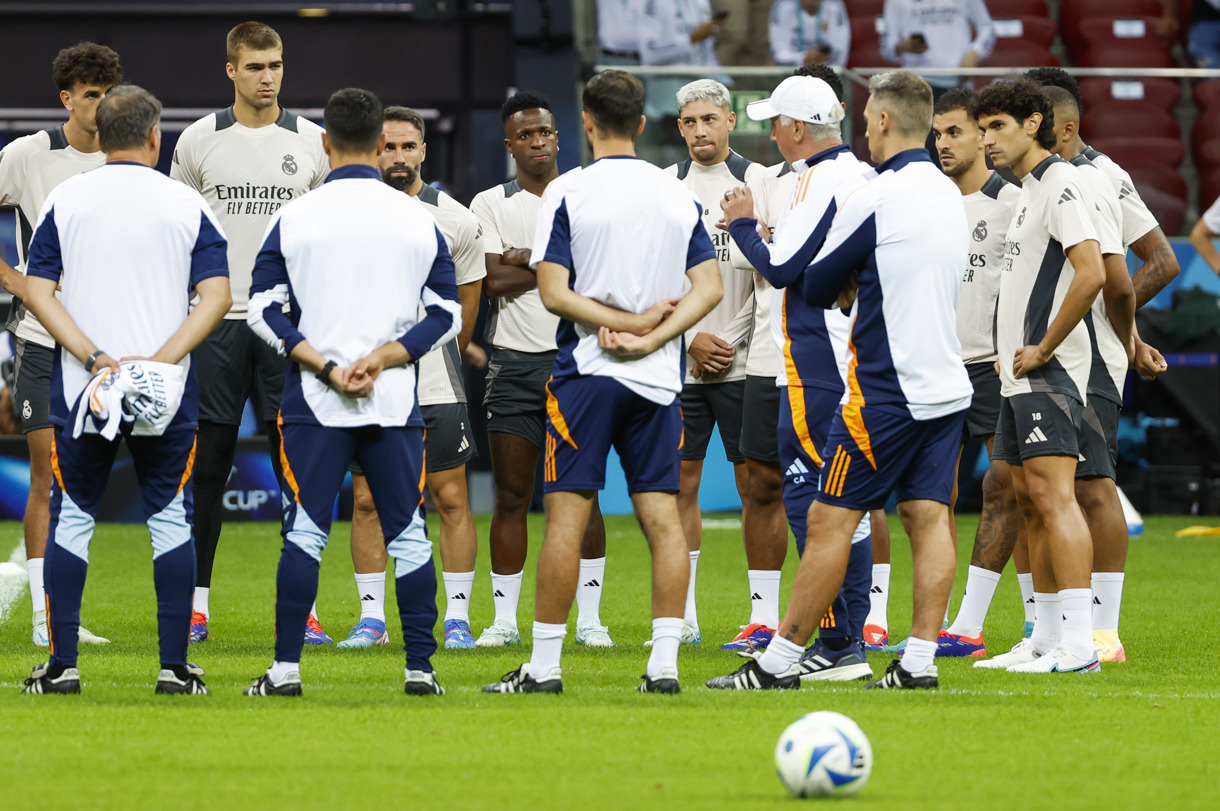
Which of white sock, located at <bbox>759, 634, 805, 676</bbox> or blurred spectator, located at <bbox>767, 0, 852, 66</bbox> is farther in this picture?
blurred spectator, located at <bbox>767, 0, 852, 66</bbox>

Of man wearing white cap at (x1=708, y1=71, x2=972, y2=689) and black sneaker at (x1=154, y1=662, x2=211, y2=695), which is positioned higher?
man wearing white cap at (x1=708, y1=71, x2=972, y2=689)

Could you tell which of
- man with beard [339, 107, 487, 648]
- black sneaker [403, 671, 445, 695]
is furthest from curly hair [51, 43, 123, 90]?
black sneaker [403, 671, 445, 695]

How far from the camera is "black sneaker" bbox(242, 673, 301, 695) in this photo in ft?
16.8

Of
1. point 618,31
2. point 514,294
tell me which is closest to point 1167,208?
point 618,31

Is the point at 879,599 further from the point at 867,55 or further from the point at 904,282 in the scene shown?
the point at 867,55

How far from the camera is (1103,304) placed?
6.39 metres

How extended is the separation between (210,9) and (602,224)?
11.5m

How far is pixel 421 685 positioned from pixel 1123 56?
12.9m

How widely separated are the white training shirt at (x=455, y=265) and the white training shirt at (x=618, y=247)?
1.61 meters

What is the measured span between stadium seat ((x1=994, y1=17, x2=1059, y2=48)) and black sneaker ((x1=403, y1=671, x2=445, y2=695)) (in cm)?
1203

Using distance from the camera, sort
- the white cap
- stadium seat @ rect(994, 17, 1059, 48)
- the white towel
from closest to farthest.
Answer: the white towel < the white cap < stadium seat @ rect(994, 17, 1059, 48)

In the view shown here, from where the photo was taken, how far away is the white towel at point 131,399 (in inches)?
193

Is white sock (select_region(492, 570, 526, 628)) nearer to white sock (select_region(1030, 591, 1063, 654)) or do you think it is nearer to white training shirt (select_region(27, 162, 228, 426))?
white training shirt (select_region(27, 162, 228, 426))

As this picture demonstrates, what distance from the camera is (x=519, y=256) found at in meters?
6.93
